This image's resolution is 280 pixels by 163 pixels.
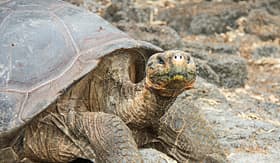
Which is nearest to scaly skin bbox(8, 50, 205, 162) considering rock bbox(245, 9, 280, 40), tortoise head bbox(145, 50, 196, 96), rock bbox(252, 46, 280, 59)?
tortoise head bbox(145, 50, 196, 96)

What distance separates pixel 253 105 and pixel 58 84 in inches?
86.5

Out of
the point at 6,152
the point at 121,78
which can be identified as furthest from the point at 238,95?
the point at 6,152

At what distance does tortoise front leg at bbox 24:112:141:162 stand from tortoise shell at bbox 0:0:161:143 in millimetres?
119

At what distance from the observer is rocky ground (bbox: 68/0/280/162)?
324cm

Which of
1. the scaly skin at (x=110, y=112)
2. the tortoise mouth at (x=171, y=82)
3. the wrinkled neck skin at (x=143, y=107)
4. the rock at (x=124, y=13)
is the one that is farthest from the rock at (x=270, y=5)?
the tortoise mouth at (x=171, y=82)

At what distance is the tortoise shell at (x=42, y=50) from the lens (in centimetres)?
239

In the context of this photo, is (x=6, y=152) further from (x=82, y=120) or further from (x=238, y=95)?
(x=238, y=95)

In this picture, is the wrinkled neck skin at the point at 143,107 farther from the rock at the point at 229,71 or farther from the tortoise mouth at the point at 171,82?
the rock at the point at 229,71

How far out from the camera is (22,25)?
2.64 metres

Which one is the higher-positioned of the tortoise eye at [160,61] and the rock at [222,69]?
the tortoise eye at [160,61]

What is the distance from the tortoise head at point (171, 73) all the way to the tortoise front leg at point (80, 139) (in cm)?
23

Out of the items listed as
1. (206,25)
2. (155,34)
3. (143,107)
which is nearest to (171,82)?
(143,107)

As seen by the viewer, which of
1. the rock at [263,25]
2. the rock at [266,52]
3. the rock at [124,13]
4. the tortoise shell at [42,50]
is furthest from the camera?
the rock at [263,25]

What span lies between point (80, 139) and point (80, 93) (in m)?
0.25
